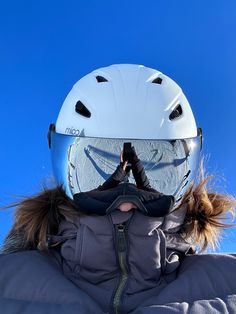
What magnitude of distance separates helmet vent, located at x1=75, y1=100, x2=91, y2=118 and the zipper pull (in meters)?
0.89

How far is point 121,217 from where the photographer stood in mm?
2582

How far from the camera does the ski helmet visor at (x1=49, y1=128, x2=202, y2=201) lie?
112 inches

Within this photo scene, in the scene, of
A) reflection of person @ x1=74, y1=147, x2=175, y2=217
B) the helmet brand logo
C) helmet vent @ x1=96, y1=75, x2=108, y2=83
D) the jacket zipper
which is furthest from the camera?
helmet vent @ x1=96, y1=75, x2=108, y2=83

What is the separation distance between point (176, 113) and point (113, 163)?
0.62 metres

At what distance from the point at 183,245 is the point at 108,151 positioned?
2.51 feet

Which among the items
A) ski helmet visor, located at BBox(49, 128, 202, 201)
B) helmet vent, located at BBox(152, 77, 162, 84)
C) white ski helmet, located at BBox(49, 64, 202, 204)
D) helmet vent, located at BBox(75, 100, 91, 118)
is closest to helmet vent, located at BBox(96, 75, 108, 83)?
white ski helmet, located at BBox(49, 64, 202, 204)

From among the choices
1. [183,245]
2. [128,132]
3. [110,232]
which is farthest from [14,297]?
[128,132]

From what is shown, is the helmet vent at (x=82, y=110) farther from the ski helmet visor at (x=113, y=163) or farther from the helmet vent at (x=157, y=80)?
the helmet vent at (x=157, y=80)

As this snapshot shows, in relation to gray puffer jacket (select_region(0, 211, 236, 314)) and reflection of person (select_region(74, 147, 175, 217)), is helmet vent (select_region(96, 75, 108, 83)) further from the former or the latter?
gray puffer jacket (select_region(0, 211, 236, 314))

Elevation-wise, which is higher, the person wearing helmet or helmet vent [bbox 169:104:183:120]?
helmet vent [bbox 169:104:183:120]

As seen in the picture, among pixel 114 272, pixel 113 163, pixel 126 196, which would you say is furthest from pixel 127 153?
pixel 114 272

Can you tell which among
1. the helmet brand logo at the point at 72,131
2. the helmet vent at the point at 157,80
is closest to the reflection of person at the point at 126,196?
the helmet brand logo at the point at 72,131

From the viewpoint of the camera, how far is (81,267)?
8.48 feet

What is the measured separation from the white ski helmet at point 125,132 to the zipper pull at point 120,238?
0.40m
